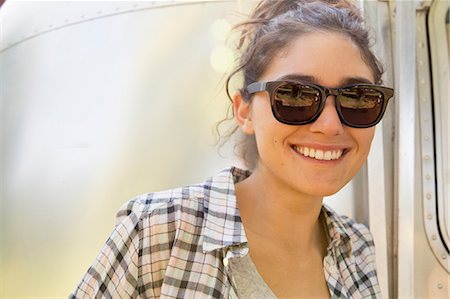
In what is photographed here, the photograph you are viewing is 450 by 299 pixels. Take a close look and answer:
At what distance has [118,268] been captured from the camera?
0.88 metres

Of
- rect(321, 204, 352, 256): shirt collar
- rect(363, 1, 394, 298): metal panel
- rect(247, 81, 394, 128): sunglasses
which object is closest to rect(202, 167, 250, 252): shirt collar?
rect(247, 81, 394, 128): sunglasses

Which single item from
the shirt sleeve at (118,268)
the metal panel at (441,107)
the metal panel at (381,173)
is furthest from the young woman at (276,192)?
the metal panel at (441,107)

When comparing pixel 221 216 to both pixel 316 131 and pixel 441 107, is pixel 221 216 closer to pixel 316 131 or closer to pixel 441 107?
pixel 316 131

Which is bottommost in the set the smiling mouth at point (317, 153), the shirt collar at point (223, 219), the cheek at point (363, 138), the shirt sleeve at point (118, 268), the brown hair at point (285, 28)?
the shirt sleeve at point (118, 268)

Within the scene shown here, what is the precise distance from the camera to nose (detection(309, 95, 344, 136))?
0.92m

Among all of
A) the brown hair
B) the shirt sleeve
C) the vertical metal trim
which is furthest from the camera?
the vertical metal trim

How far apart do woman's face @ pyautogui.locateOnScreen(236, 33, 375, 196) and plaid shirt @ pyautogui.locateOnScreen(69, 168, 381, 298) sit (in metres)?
0.17

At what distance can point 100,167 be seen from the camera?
1.46 m

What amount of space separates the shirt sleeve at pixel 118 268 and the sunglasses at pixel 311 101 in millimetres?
388

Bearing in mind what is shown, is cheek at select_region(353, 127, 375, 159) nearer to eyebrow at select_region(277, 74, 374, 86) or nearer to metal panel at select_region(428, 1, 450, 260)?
eyebrow at select_region(277, 74, 374, 86)

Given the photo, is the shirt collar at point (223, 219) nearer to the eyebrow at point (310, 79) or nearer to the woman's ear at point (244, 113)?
the woman's ear at point (244, 113)

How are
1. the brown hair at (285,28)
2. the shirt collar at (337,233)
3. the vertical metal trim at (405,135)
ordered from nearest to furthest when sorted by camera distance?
1. the brown hair at (285,28)
2. the shirt collar at (337,233)
3. the vertical metal trim at (405,135)

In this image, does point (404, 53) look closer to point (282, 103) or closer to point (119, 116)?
point (282, 103)

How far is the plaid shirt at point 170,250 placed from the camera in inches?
34.2
